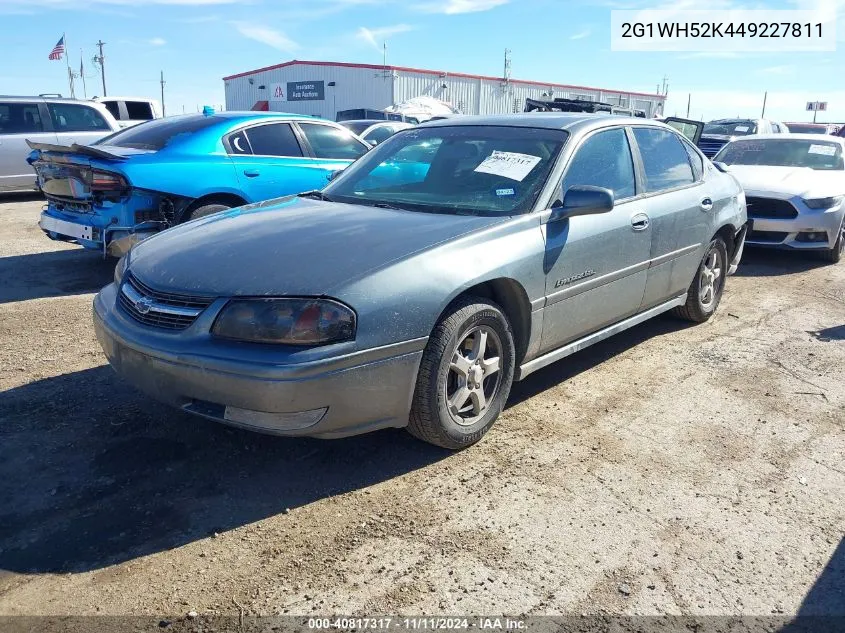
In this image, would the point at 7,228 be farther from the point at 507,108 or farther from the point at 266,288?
the point at 507,108

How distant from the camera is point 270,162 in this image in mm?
6598

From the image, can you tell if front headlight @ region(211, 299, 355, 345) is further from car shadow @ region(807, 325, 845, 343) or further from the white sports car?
the white sports car

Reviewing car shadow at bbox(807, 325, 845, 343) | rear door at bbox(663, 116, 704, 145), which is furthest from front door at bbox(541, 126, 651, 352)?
rear door at bbox(663, 116, 704, 145)

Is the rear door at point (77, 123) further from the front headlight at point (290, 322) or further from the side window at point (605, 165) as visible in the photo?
the front headlight at point (290, 322)

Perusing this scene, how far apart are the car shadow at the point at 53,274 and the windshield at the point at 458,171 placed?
317 cm

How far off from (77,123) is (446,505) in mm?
11577

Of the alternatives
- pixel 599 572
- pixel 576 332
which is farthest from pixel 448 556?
pixel 576 332

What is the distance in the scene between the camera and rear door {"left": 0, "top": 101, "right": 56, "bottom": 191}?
11.2 meters

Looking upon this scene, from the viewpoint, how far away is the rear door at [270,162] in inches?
251

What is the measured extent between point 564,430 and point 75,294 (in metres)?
4.46

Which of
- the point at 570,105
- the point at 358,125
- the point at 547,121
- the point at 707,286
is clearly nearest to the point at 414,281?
the point at 547,121

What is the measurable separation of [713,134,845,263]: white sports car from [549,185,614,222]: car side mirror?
461cm

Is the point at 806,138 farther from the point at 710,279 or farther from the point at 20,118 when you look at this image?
the point at 20,118

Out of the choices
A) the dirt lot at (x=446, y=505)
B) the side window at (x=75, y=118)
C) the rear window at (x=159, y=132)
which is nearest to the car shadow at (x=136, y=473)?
the dirt lot at (x=446, y=505)
